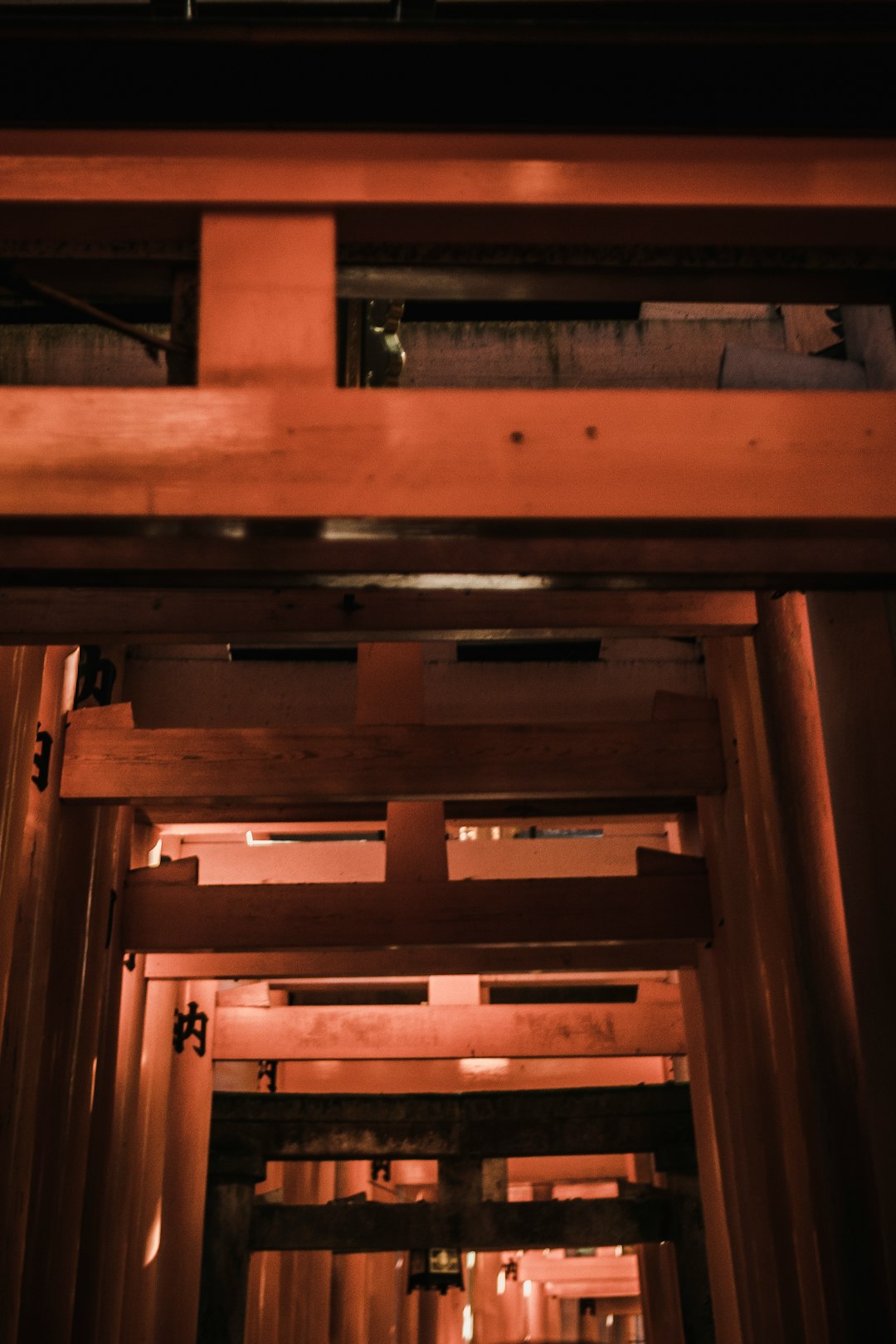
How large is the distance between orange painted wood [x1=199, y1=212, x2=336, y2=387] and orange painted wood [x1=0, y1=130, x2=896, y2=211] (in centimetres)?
8

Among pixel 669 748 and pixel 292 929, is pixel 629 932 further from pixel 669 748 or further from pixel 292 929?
pixel 292 929

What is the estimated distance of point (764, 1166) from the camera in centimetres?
749

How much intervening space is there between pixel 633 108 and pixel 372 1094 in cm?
1250

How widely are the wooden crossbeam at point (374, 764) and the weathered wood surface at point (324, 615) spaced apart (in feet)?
4.46

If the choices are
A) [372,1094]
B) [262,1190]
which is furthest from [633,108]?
[262,1190]

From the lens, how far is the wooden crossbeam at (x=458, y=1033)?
12883mm

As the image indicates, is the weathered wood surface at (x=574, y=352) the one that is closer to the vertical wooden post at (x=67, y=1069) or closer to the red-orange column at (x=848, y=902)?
the red-orange column at (x=848, y=902)

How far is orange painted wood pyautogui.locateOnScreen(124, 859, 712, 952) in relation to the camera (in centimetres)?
910

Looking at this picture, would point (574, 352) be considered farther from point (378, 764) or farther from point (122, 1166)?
point (122, 1166)

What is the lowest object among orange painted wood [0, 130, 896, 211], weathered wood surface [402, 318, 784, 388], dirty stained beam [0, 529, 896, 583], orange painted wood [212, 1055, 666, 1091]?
dirty stained beam [0, 529, 896, 583]

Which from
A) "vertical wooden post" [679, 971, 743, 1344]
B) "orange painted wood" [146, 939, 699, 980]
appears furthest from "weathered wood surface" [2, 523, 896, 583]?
"vertical wooden post" [679, 971, 743, 1344]

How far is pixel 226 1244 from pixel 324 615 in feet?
32.1

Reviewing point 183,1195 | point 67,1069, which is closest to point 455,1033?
point 183,1195

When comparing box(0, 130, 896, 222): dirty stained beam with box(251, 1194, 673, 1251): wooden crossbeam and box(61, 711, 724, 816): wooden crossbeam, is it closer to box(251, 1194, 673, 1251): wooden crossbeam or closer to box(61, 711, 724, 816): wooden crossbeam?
box(61, 711, 724, 816): wooden crossbeam
